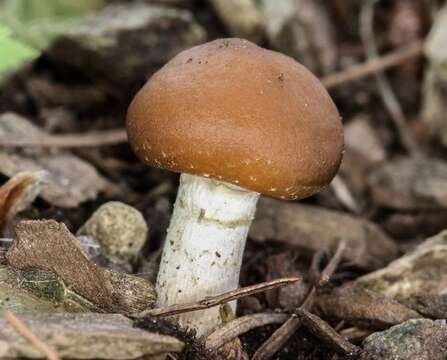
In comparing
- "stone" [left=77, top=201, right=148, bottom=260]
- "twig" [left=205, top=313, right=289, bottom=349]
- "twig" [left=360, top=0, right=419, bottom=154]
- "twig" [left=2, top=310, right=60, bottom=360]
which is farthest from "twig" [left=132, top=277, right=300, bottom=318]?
"twig" [left=360, top=0, right=419, bottom=154]

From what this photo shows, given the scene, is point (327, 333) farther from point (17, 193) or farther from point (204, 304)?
point (17, 193)

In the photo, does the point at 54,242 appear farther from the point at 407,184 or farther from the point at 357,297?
the point at 407,184

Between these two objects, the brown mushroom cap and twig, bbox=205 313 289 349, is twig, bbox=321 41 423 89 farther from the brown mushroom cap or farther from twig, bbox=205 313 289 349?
twig, bbox=205 313 289 349

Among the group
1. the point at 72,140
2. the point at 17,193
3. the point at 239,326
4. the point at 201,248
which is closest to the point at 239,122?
the point at 201,248

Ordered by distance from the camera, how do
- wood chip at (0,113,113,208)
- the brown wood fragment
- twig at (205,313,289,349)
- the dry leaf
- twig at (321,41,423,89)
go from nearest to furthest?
twig at (205,313,289,349)
the brown wood fragment
the dry leaf
wood chip at (0,113,113,208)
twig at (321,41,423,89)

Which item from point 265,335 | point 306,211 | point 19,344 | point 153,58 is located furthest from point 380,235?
point 19,344
